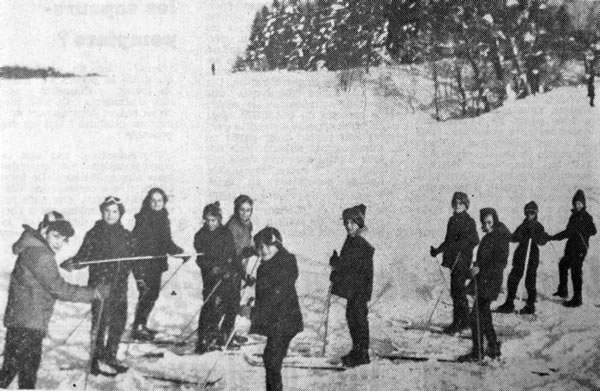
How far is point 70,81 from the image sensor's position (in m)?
4.24

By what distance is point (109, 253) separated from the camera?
409cm

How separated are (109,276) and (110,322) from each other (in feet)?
0.91

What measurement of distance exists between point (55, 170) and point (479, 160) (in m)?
2.69

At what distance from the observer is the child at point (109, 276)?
13.3 ft

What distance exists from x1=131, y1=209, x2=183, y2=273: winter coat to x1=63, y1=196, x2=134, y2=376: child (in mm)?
62

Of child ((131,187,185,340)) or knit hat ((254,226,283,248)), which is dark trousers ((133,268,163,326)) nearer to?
child ((131,187,185,340))

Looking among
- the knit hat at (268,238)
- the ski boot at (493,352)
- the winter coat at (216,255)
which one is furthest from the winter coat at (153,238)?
the ski boot at (493,352)

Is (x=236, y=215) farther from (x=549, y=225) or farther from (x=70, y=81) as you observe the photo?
(x=549, y=225)

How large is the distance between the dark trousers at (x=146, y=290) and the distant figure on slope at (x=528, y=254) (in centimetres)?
218

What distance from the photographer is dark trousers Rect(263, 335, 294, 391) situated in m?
3.92

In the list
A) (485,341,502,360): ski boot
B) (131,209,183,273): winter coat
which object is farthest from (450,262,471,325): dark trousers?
(131,209,183,273): winter coat

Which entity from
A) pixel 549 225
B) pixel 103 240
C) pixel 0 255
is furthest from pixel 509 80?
pixel 0 255

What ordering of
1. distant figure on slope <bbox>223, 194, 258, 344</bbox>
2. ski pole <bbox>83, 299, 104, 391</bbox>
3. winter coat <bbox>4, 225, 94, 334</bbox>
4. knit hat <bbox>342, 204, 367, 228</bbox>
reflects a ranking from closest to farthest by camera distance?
winter coat <bbox>4, 225, 94, 334</bbox> → ski pole <bbox>83, 299, 104, 391</bbox> → distant figure on slope <bbox>223, 194, 258, 344</bbox> → knit hat <bbox>342, 204, 367, 228</bbox>

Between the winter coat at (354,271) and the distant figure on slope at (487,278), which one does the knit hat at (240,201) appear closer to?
the winter coat at (354,271)
